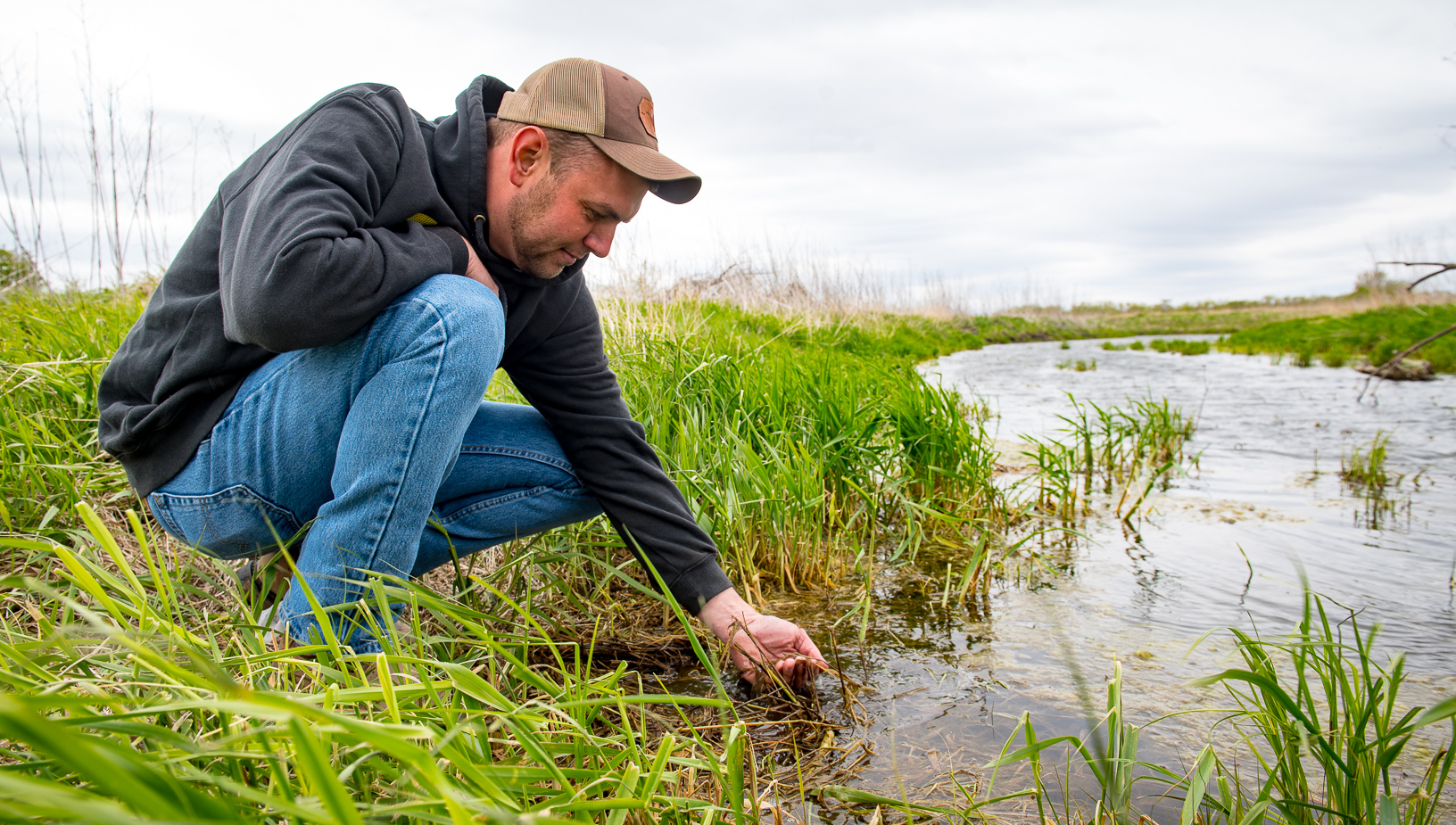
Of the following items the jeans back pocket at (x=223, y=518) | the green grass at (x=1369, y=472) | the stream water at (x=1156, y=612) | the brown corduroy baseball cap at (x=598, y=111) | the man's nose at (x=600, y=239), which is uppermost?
the brown corduroy baseball cap at (x=598, y=111)

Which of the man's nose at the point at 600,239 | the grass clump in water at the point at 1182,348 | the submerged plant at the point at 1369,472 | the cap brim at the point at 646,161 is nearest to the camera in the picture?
the cap brim at the point at 646,161

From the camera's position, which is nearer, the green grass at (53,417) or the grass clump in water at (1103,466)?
the green grass at (53,417)

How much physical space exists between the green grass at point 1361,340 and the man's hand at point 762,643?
12.3m

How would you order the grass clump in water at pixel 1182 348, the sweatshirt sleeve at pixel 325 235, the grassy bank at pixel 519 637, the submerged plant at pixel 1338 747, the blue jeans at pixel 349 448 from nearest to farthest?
the grassy bank at pixel 519 637, the submerged plant at pixel 1338 747, the sweatshirt sleeve at pixel 325 235, the blue jeans at pixel 349 448, the grass clump in water at pixel 1182 348

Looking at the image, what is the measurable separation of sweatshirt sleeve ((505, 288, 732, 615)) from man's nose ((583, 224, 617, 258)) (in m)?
0.32

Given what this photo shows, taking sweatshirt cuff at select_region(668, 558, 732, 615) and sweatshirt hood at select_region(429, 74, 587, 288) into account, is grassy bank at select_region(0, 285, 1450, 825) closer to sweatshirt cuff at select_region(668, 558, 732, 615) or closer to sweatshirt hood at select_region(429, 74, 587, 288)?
sweatshirt cuff at select_region(668, 558, 732, 615)

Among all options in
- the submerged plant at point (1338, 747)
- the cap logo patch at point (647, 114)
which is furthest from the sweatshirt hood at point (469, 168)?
the submerged plant at point (1338, 747)

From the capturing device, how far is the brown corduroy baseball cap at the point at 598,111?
1.69m

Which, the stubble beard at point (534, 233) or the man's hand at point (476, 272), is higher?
the stubble beard at point (534, 233)

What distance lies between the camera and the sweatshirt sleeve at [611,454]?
1.85 meters

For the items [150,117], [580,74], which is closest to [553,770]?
[580,74]

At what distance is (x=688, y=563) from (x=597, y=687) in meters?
0.59

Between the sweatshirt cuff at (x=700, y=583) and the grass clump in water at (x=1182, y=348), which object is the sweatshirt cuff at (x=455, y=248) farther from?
the grass clump in water at (x=1182, y=348)

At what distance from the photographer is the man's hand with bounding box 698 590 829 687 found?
175 centimetres
